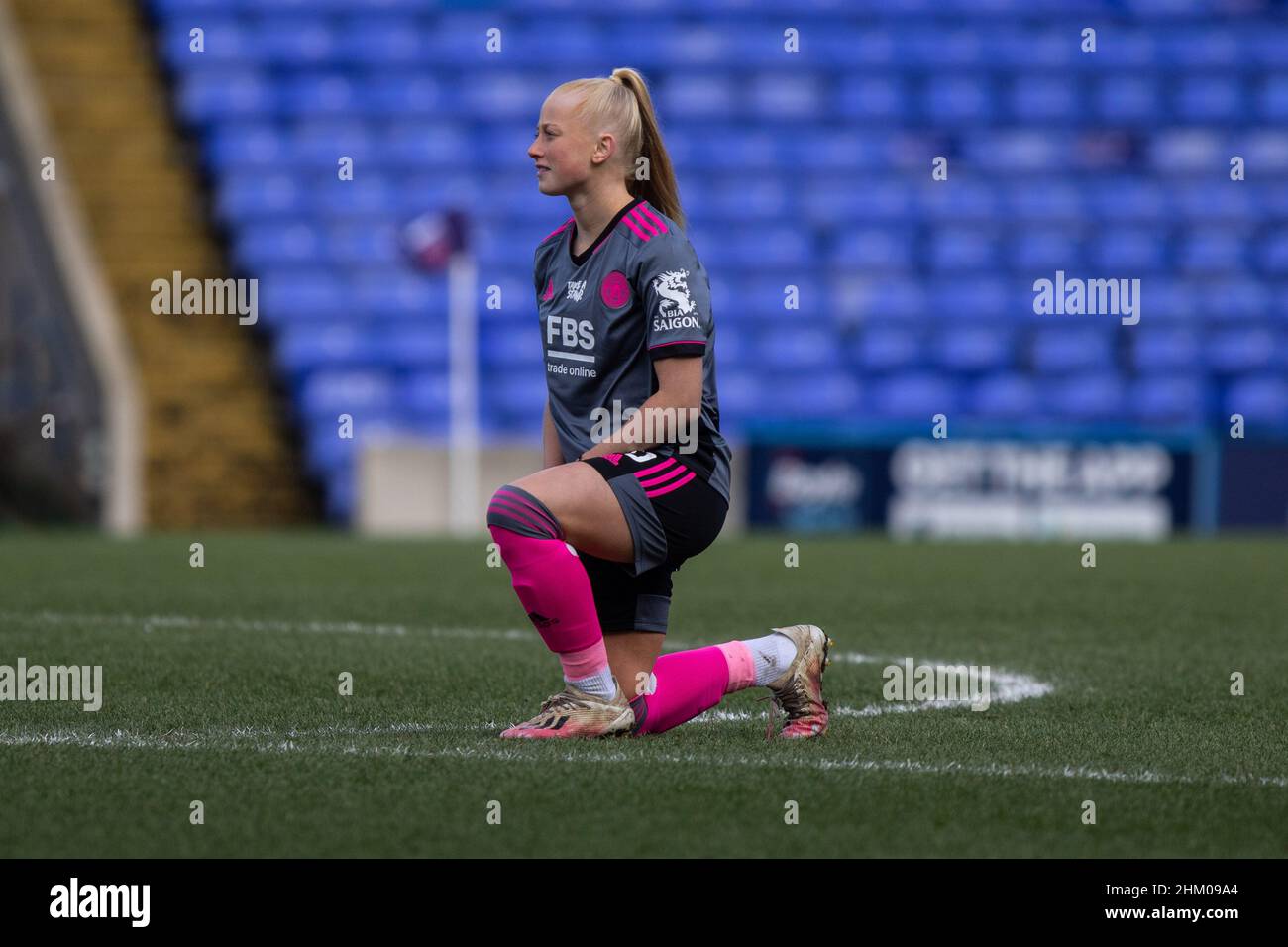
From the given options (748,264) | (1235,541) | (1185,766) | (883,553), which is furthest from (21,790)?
(748,264)

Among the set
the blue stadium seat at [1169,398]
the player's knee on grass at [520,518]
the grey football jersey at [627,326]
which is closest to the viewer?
the player's knee on grass at [520,518]

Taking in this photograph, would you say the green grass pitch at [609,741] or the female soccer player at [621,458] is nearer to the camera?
the green grass pitch at [609,741]

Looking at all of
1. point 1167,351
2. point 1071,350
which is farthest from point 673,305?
point 1167,351

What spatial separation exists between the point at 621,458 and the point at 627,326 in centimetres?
29

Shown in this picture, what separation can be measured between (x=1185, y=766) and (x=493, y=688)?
179 centimetres

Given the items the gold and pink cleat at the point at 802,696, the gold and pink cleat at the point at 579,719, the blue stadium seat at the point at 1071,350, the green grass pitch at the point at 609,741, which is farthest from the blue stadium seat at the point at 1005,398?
the gold and pink cleat at the point at 579,719

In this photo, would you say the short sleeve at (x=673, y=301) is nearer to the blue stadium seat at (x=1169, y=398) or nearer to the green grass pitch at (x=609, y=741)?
the green grass pitch at (x=609, y=741)

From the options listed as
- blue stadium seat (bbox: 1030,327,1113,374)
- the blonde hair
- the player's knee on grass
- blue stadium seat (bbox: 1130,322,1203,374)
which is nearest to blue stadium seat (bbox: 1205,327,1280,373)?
blue stadium seat (bbox: 1130,322,1203,374)

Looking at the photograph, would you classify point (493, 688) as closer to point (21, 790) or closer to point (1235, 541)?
point (21, 790)

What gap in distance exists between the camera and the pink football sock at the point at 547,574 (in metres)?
3.90

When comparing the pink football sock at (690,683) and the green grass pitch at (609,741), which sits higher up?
the pink football sock at (690,683)

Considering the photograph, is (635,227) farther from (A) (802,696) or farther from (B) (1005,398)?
(B) (1005,398)
